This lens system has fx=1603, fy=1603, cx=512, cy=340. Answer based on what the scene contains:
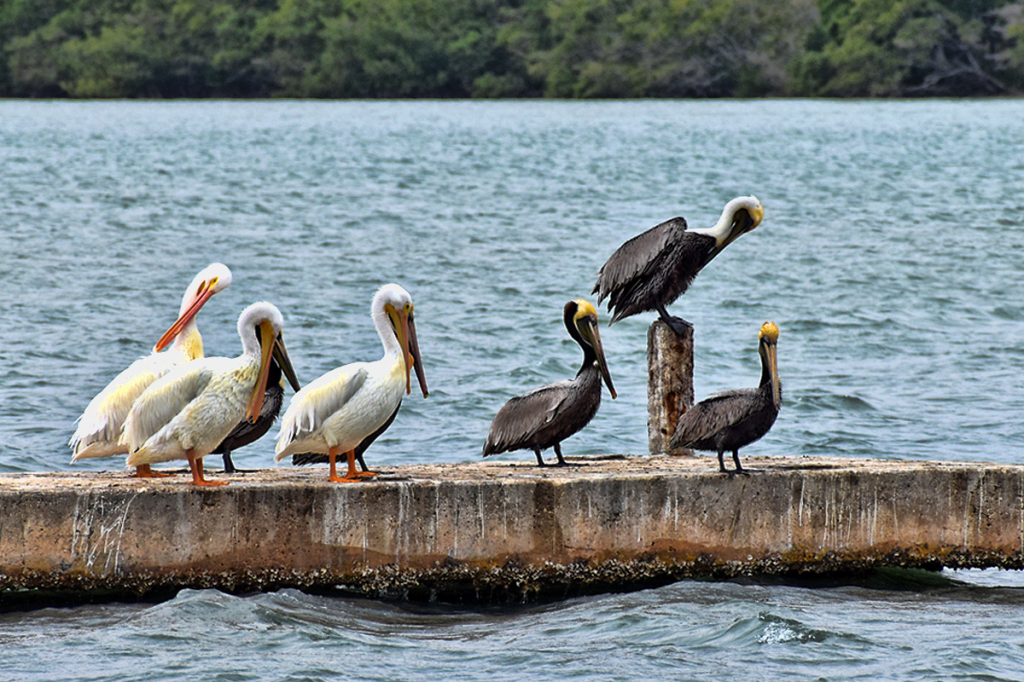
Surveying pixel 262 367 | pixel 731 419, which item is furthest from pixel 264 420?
pixel 731 419

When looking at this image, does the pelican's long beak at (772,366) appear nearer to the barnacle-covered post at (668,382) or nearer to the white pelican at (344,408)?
the barnacle-covered post at (668,382)

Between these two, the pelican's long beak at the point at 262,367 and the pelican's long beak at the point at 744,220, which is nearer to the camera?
the pelican's long beak at the point at 262,367

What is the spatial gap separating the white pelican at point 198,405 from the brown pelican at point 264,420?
406mm

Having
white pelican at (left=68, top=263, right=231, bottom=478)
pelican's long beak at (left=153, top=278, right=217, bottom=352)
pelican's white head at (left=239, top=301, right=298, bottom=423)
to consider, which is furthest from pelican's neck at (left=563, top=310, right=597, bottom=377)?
white pelican at (left=68, top=263, right=231, bottom=478)

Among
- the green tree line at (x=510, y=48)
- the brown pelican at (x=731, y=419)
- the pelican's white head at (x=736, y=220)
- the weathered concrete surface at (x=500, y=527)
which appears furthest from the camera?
the green tree line at (x=510, y=48)

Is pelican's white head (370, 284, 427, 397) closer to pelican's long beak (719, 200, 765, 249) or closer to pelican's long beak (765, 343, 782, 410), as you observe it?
pelican's long beak (765, 343, 782, 410)

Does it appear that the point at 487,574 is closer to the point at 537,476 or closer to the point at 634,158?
the point at 537,476

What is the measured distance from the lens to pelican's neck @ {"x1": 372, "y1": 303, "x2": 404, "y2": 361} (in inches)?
319

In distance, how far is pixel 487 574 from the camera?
789 centimetres

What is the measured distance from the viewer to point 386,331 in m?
8.15

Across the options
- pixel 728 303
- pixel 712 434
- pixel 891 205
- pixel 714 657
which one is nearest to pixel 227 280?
pixel 712 434

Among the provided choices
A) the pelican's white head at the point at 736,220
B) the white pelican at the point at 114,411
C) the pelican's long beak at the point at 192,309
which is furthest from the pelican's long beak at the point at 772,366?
the white pelican at the point at 114,411

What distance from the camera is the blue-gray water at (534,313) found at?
7.49m

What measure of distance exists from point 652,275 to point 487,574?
264cm
